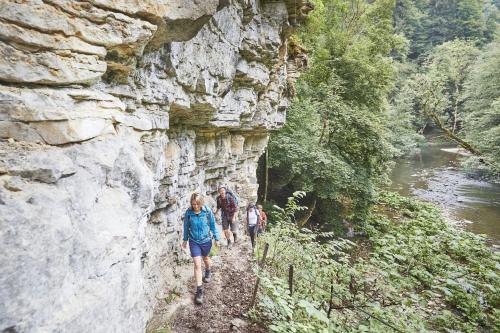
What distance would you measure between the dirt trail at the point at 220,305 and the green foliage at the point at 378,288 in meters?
0.36

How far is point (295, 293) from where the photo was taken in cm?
557

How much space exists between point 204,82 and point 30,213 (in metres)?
3.71

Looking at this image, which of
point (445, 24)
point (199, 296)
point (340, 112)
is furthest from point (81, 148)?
point (445, 24)

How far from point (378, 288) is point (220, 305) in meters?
3.33

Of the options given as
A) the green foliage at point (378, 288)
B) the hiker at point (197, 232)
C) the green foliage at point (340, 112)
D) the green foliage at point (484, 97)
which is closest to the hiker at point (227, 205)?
the green foliage at point (378, 288)

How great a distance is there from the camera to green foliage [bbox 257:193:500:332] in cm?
450

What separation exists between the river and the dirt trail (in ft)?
43.8

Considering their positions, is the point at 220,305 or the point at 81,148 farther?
the point at 220,305

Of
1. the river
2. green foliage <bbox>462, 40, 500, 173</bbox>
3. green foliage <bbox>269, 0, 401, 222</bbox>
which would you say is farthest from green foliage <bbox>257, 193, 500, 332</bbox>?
green foliage <bbox>462, 40, 500, 173</bbox>

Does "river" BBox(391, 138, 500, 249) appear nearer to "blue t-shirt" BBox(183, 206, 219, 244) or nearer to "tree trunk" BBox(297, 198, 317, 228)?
"tree trunk" BBox(297, 198, 317, 228)

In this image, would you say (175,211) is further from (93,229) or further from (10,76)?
(10,76)

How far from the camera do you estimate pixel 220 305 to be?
519cm

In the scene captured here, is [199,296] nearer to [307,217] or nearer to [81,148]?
[81,148]

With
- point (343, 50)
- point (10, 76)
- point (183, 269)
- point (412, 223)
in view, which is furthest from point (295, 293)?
point (343, 50)
